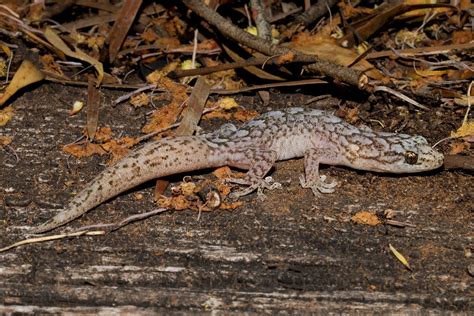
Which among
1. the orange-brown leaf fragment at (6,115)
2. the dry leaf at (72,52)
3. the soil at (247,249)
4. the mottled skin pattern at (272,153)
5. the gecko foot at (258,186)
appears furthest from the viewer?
the dry leaf at (72,52)

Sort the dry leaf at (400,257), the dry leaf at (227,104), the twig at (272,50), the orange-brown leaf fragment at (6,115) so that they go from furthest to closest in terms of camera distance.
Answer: the dry leaf at (227,104) < the twig at (272,50) < the orange-brown leaf fragment at (6,115) < the dry leaf at (400,257)

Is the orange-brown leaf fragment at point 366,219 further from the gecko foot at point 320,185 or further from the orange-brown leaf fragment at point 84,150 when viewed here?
the orange-brown leaf fragment at point 84,150

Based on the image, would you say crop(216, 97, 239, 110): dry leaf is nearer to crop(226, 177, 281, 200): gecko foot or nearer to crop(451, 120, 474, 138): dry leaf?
crop(226, 177, 281, 200): gecko foot

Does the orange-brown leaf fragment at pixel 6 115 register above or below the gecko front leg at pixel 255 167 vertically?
above

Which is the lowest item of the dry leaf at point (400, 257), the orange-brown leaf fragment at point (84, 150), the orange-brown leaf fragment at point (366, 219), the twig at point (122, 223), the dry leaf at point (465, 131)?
the dry leaf at point (400, 257)

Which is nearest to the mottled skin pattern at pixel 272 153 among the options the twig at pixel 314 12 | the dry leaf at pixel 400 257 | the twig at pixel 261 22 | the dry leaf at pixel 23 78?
the dry leaf at pixel 400 257

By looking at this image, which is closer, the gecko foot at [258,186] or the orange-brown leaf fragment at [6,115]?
the gecko foot at [258,186]

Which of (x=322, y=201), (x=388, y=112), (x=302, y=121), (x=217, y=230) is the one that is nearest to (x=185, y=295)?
(x=217, y=230)

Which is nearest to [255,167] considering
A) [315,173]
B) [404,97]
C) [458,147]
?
[315,173]

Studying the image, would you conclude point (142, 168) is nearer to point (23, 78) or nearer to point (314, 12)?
point (23, 78)
